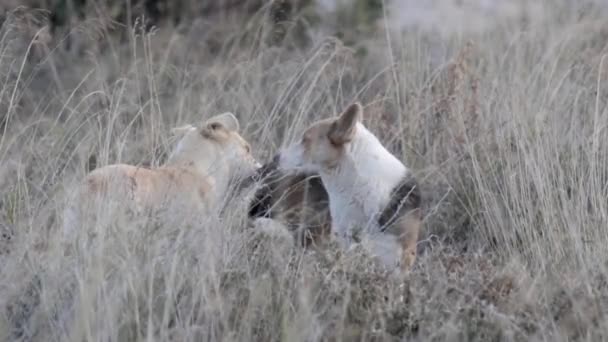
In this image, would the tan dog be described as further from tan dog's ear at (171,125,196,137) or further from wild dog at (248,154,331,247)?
wild dog at (248,154,331,247)

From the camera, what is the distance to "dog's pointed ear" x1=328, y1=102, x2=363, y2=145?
6.45m

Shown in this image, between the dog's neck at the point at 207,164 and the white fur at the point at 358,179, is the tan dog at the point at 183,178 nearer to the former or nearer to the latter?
the dog's neck at the point at 207,164

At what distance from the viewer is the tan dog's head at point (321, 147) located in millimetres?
6574

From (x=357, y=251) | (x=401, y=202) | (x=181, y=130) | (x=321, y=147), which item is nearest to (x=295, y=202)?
(x=321, y=147)

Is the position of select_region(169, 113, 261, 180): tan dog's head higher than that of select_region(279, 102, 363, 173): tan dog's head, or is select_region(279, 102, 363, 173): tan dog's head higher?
select_region(279, 102, 363, 173): tan dog's head

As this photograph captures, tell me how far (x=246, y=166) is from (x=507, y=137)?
1.58 m

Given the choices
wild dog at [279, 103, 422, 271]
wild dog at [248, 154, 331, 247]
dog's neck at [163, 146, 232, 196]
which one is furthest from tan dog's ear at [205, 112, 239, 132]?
wild dog at [279, 103, 422, 271]

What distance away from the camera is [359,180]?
6.60 metres

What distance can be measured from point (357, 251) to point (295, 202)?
150cm

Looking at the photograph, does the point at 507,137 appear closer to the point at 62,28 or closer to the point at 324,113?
the point at 324,113

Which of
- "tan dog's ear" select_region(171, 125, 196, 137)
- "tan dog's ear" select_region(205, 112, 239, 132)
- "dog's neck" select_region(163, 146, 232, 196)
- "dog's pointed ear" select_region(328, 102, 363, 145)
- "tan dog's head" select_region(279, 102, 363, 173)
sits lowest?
"dog's neck" select_region(163, 146, 232, 196)

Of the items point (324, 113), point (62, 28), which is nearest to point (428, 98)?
point (324, 113)

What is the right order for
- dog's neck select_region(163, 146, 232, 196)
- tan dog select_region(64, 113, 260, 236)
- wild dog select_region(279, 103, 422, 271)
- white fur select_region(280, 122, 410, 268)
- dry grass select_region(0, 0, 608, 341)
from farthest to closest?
dog's neck select_region(163, 146, 232, 196) → white fur select_region(280, 122, 410, 268) → wild dog select_region(279, 103, 422, 271) → tan dog select_region(64, 113, 260, 236) → dry grass select_region(0, 0, 608, 341)

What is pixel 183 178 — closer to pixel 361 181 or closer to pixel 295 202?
pixel 295 202
